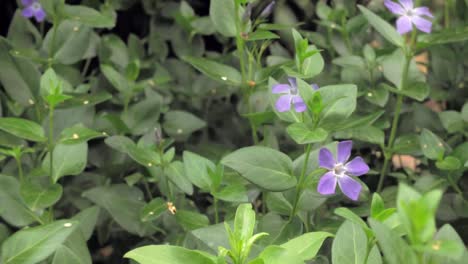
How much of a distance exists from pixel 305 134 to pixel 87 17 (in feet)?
2.14

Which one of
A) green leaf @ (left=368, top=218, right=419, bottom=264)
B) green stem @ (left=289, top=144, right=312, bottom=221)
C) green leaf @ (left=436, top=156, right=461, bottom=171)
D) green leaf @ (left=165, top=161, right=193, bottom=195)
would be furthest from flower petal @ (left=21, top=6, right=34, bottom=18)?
green leaf @ (left=368, top=218, right=419, bottom=264)

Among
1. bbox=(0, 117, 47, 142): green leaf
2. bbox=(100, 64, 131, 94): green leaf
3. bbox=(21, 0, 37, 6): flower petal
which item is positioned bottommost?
bbox=(100, 64, 131, 94): green leaf

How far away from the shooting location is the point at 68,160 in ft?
4.51

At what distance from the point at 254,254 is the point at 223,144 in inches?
27.5

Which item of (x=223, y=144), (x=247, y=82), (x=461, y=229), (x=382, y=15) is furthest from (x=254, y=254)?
(x=382, y=15)

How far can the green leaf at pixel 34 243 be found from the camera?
1099mm

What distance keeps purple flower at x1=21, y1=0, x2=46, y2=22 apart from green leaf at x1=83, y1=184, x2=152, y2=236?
18.1 inches

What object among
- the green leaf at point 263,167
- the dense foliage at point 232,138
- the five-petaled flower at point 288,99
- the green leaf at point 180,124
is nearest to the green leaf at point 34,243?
the dense foliage at point 232,138

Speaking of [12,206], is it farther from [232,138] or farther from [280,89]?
[232,138]

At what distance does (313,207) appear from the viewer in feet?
4.00

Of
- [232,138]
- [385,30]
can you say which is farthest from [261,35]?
[232,138]

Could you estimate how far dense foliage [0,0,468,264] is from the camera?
43.7 inches

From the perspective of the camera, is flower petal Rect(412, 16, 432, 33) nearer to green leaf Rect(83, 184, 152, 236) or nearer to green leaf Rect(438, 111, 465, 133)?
green leaf Rect(438, 111, 465, 133)

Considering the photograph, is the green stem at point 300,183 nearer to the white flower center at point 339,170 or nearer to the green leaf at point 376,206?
the white flower center at point 339,170
